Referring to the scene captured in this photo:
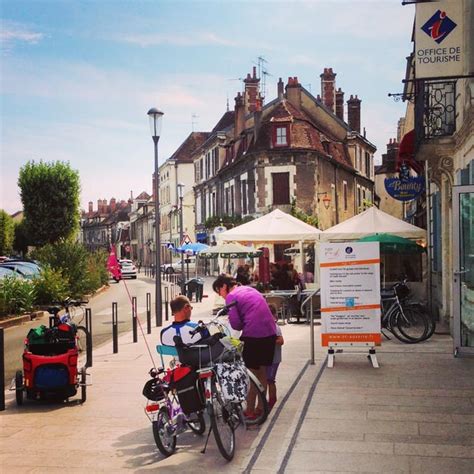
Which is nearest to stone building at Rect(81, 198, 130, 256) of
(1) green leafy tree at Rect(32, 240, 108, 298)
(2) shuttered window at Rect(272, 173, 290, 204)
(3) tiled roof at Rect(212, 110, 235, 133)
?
(3) tiled roof at Rect(212, 110, 235, 133)

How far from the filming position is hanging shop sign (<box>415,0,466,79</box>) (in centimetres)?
963

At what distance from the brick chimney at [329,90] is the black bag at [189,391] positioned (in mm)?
38951

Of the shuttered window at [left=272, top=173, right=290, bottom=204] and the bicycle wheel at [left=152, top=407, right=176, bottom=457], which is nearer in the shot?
the bicycle wheel at [left=152, top=407, right=176, bottom=457]

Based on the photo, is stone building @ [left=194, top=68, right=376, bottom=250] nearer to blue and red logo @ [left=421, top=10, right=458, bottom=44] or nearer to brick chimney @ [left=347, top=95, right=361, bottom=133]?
brick chimney @ [left=347, top=95, right=361, bottom=133]

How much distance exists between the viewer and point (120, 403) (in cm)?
764

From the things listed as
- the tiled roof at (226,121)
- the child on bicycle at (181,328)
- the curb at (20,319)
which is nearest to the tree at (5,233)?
the tiled roof at (226,121)

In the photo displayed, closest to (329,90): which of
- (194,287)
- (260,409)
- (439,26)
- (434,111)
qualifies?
(194,287)

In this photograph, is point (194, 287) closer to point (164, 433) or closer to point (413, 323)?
point (413, 323)

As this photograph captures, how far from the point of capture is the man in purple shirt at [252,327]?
647 cm

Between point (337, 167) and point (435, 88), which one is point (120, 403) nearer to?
point (435, 88)

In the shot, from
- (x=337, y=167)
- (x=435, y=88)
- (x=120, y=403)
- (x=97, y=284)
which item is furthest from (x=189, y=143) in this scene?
(x=120, y=403)

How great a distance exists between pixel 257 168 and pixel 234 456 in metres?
31.4

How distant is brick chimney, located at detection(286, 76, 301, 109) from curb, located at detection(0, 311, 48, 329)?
24976 mm

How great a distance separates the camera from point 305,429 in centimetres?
611
